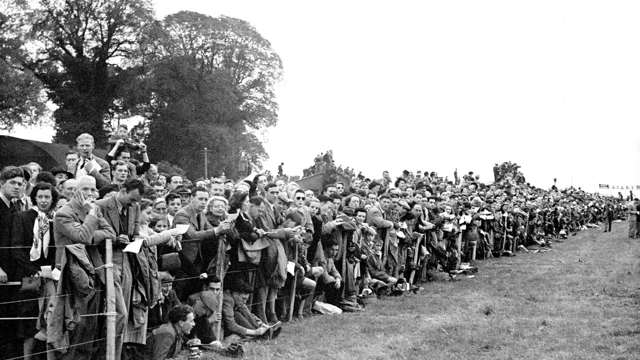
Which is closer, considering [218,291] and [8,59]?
[218,291]

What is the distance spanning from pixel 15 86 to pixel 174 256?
31558mm

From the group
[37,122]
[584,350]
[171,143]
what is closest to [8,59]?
[37,122]

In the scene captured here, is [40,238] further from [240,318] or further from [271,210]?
[271,210]

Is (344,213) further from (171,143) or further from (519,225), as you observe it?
(171,143)

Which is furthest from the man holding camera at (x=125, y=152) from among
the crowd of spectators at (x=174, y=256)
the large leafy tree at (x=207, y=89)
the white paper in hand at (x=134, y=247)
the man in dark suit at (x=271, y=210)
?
the large leafy tree at (x=207, y=89)

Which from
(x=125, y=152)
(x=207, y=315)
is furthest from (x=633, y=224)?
(x=207, y=315)

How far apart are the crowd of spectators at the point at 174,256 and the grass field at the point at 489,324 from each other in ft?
2.15

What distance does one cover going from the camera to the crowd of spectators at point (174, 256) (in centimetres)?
703

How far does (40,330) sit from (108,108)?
126 feet

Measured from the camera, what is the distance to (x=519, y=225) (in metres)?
27.5

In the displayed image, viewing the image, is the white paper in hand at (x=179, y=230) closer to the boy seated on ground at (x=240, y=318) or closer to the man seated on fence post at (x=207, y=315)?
the man seated on fence post at (x=207, y=315)

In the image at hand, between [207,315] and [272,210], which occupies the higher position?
[272,210]

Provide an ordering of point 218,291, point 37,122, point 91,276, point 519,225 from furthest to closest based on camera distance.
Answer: point 37,122 < point 519,225 < point 218,291 < point 91,276

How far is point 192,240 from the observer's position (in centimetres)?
901
